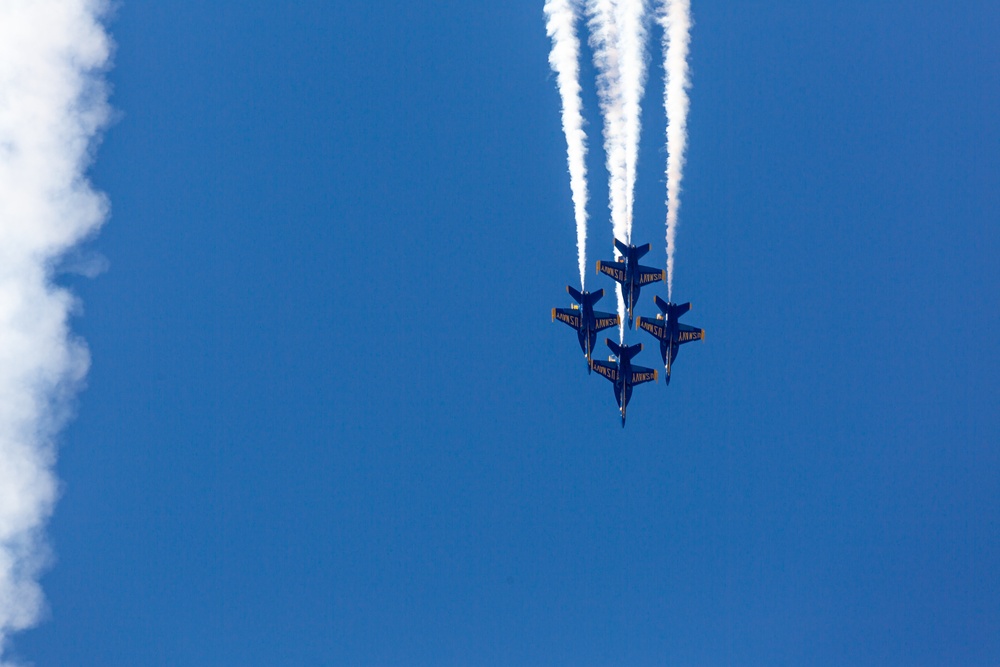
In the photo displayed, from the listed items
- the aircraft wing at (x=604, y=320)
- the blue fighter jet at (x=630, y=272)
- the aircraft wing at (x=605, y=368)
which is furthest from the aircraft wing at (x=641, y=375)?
the blue fighter jet at (x=630, y=272)

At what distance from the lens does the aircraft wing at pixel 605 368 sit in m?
50.3

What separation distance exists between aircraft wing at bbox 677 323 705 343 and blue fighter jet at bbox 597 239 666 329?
3005 millimetres

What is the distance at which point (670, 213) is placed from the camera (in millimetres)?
45406

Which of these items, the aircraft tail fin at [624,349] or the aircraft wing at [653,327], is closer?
the aircraft tail fin at [624,349]

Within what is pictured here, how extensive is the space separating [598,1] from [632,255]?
10.6 metres

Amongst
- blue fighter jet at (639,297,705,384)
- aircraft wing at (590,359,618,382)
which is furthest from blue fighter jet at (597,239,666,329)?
aircraft wing at (590,359,618,382)

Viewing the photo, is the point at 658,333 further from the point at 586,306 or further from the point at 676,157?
the point at 676,157

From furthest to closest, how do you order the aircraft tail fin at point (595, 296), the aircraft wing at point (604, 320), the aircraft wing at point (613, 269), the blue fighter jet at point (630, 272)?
the aircraft wing at point (604, 320)
the aircraft tail fin at point (595, 296)
the aircraft wing at point (613, 269)
the blue fighter jet at point (630, 272)

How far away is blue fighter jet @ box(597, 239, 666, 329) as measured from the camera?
152 feet

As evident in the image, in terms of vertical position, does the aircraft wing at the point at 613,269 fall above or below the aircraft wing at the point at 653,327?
above

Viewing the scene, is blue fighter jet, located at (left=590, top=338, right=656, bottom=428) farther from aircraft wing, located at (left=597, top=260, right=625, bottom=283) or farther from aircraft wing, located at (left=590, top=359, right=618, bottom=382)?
aircraft wing, located at (left=597, top=260, right=625, bottom=283)

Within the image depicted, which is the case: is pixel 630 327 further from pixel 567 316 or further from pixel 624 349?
pixel 567 316

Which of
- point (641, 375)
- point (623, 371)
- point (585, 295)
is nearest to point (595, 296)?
point (585, 295)

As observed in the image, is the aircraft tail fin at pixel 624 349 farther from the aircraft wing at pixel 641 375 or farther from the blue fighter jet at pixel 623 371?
the aircraft wing at pixel 641 375
